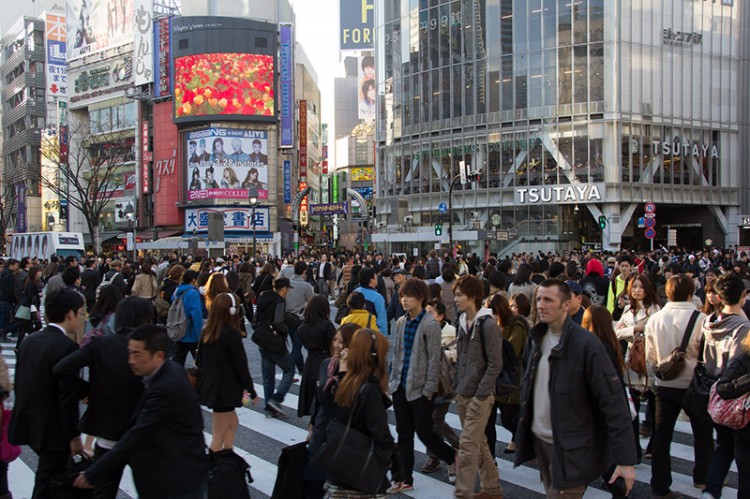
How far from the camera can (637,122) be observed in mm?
42750

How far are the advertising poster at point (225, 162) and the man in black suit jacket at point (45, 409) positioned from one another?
54577mm

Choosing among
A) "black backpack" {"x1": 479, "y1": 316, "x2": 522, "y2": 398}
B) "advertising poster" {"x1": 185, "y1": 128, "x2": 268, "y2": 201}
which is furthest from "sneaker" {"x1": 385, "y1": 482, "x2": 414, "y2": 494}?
"advertising poster" {"x1": 185, "y1": 128, "x2": 268, "y2": 201}

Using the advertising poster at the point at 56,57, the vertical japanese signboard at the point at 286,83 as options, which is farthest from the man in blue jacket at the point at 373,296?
the advertising poster at the point at 56,57

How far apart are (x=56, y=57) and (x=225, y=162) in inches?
1157

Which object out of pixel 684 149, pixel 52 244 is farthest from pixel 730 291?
pixel 684 149

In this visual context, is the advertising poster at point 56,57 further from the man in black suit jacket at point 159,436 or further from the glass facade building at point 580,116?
the man in black suit jacket at point 159,436

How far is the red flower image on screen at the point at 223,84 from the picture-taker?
57875 mm

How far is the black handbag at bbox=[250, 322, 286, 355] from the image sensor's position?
347 inches

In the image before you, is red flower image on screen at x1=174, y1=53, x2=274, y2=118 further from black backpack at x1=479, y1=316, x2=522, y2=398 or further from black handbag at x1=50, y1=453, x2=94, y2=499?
black handbag at x1=50, y1=453, x2=94, y2=499

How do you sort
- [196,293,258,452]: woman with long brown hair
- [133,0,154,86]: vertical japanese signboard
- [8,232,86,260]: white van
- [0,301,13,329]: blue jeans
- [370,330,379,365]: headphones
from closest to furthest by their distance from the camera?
[370,330,379,365]: headphones
[196,293,258,452]: woman with long brown hair
[0,301,13,329]: blue jeans
[8,232,86,260]: white van
[133,0,154,86]: vertical japanese signboard

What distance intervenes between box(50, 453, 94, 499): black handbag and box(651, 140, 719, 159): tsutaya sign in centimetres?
4418

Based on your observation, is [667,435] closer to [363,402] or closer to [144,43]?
[363,402]

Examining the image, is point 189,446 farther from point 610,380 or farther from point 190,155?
point 190,155

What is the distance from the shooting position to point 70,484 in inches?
172
